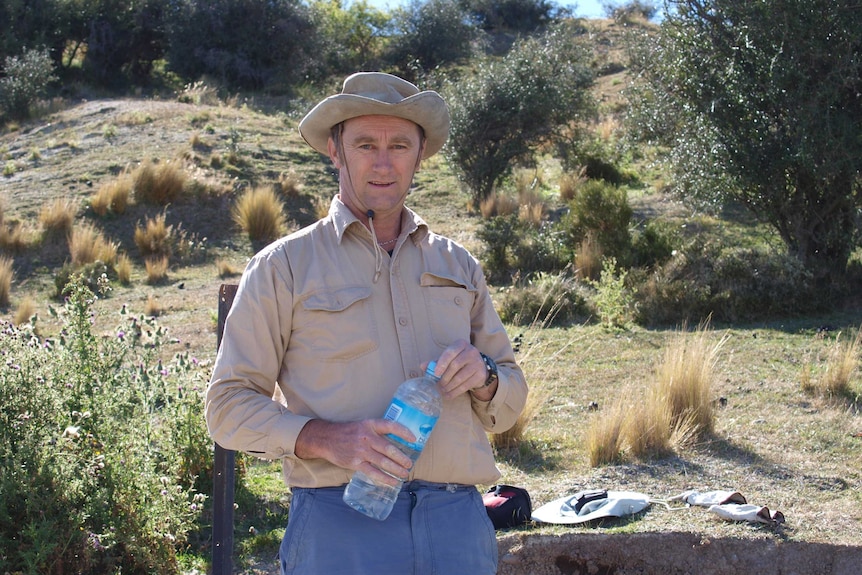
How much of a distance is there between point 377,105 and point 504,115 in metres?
12.8

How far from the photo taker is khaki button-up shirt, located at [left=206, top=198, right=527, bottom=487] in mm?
2420

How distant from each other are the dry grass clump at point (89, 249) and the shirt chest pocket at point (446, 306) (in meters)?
9.82

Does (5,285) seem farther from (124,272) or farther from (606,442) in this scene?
(606,442)

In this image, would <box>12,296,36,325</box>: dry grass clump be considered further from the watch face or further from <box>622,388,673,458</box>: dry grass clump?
the watch face

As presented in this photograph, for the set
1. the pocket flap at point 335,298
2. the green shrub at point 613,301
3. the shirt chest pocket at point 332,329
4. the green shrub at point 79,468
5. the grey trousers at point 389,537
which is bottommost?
the green shrub at point 613,301

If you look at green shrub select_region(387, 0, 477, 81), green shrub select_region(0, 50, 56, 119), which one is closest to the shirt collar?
green shrub select_region(0, 50, 56, 119)

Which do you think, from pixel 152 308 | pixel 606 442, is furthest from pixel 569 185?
pixel 606 442

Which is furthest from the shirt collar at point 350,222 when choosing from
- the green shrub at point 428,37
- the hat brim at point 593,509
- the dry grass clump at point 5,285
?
the green shrub at point 428,37

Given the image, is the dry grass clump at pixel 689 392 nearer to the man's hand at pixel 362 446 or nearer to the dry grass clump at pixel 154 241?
the man's hand at pixel 362 446

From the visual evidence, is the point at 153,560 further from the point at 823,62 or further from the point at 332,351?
the point at 823,62

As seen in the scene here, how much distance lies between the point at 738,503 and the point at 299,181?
465 inches

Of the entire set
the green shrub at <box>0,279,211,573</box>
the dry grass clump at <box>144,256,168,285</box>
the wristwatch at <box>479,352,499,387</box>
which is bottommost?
the dry grass clump at <box>144,256,168,285</box>

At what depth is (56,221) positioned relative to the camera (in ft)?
41.4

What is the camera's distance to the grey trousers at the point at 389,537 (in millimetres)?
2342
